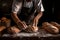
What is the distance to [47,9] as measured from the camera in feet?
6.02

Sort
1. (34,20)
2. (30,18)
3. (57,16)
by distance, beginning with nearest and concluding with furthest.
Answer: (34,20)
(30,18)
(57,16)

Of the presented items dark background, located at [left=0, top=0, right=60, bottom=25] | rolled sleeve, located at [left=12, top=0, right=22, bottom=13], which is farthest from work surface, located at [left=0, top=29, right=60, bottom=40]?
dark background, located at [left=0, top=0, right=60, bottom=25]

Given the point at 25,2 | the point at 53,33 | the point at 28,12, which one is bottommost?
the point at 53,33

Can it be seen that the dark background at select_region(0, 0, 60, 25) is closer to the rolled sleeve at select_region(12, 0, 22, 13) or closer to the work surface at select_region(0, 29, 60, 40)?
the rolled sleeve at select_region(12, 0, 22, 13)

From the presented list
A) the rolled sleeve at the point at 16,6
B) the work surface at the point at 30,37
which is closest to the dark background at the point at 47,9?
the rolled sleeve at the point at 16,6

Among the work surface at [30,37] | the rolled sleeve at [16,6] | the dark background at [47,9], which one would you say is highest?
the rolled sleeve at [16,6]

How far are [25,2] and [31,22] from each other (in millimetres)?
213

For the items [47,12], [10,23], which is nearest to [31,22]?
[10,23]

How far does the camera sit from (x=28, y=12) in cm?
158

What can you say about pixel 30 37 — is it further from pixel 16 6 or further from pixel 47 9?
Answer: pixel 47 9

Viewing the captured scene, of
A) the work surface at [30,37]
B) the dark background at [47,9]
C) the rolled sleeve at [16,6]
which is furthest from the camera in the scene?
the dark background at [47,9]

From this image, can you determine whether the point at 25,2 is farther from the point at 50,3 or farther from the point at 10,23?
the point at 50,3

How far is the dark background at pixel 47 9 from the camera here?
177 cm

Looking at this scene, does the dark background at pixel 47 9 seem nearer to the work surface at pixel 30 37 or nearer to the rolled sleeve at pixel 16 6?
the rolled sleeve at pixel 16 6
